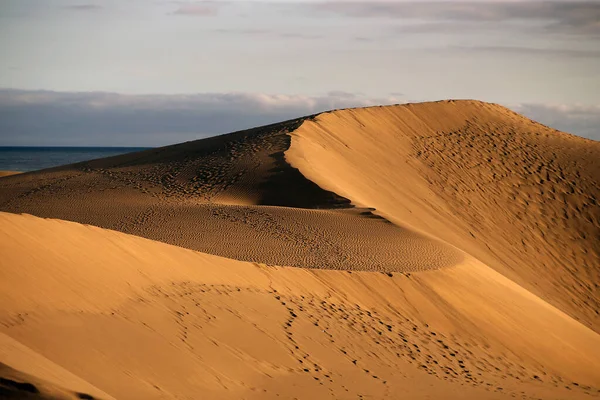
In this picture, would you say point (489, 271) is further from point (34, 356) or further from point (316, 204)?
point (34, 356)

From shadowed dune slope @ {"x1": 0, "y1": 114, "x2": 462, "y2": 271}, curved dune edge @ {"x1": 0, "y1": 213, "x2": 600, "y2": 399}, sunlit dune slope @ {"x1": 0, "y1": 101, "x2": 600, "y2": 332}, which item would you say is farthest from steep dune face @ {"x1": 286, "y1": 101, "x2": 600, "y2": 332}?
curved dune edge @ {"x1": 0, "y1": 213, "x2": 600, "y2": 399}

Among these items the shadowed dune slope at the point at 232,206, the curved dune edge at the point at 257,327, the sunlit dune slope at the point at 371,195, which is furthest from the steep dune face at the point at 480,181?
the curved dune edge at the point at 257,327

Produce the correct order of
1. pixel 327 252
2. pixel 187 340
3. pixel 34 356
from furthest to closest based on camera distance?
pixel 327 252 < pixel 187 340 < pixel 34 356

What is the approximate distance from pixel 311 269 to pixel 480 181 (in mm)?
18988

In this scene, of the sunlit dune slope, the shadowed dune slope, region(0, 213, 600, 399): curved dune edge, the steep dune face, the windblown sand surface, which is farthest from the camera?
the steep dune face

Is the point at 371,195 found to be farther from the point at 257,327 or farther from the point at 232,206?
the point at 257,327

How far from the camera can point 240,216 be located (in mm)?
23109

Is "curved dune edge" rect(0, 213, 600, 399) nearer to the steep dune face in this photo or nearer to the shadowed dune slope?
the shadowed dune slope

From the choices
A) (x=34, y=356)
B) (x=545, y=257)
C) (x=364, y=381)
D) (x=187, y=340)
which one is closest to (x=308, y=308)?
(x=364, y=381)

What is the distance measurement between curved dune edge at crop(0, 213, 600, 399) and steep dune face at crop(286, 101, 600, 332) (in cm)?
617

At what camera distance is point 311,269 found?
1769 centimetres

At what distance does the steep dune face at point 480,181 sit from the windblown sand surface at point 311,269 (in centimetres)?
12

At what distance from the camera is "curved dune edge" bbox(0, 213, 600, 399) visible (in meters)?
11.1

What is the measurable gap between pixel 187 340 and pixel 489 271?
11716 millimetres
